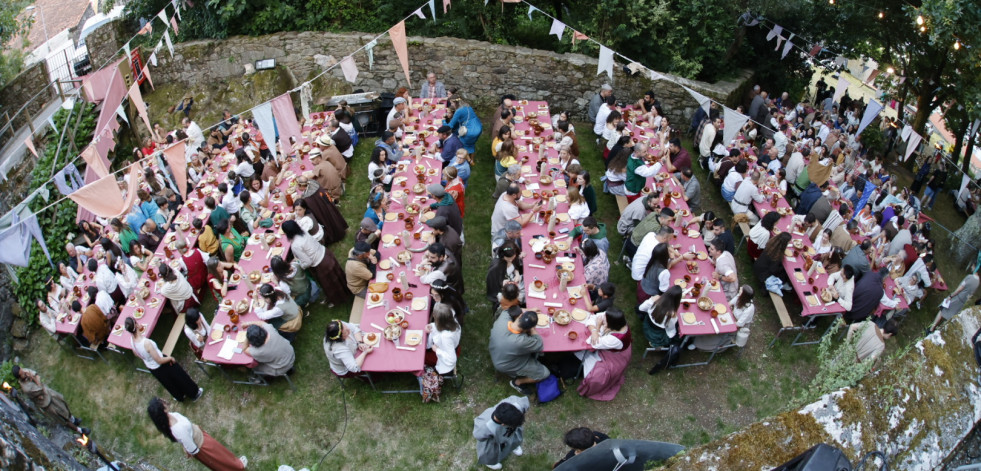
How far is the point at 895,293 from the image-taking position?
32.0ft

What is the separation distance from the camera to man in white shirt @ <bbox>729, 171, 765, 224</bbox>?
11297 millimetres

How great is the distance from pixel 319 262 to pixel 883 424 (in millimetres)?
8343

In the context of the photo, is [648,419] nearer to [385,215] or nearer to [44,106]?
[385,215]

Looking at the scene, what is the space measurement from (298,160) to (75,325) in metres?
5.24

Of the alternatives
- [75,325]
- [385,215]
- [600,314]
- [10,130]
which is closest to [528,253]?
[600,314]

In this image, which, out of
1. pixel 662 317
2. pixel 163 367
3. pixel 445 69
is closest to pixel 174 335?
pixel 163 367

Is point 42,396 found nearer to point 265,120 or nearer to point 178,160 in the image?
point 178,160

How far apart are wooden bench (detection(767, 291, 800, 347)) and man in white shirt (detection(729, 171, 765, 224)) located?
2.07 metres

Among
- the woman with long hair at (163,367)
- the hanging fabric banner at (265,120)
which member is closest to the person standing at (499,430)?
the woman with long hair at (163,367)

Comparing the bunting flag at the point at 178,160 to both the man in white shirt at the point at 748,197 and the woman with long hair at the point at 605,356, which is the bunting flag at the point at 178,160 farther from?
the man in white shirt at the point at 748,197

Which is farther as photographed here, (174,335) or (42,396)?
(174,335)

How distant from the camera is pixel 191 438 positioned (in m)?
6.88

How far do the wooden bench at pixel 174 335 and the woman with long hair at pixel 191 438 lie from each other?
2375 millimetres

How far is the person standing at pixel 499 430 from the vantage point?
661cm
